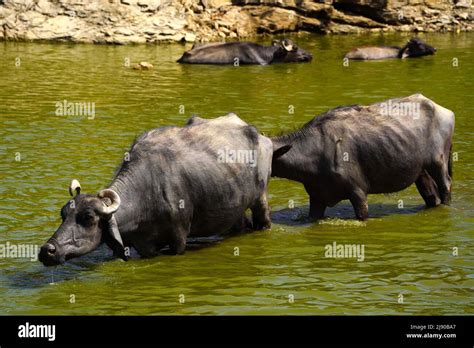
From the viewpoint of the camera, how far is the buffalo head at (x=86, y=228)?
1310 centimetres

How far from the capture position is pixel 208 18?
36156 mm

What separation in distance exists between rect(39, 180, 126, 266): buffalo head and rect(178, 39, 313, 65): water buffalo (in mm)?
17605

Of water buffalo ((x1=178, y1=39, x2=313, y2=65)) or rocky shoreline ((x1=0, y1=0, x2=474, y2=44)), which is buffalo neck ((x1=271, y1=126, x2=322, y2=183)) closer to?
water buffalo ((x1=178, y1=39, x2=313, y2=65))

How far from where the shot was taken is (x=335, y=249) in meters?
14.7

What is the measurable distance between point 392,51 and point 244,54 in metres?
4.41

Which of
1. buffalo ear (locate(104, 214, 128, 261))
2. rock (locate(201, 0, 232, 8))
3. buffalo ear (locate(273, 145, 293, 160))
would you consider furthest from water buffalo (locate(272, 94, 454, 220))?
rock (locate(201, 0, 232, 8))

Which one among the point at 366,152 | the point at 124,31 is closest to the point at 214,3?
the point at 124,31

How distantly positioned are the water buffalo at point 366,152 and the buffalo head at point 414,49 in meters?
15.4

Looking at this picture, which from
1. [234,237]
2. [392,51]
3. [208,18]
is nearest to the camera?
[234,237]

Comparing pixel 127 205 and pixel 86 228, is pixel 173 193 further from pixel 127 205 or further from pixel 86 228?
pixel 86 228

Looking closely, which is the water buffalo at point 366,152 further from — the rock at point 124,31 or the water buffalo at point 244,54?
the rock at point 124,31

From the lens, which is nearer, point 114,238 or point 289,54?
point 114,238

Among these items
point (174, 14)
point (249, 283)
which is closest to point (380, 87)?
point (174, 14)

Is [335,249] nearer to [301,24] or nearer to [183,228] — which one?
[183,228]
